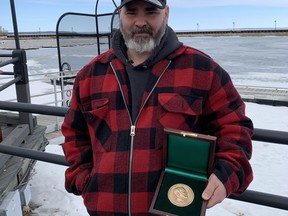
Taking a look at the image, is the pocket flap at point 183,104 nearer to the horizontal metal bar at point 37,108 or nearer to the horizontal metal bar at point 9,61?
the horizontal metal bar at point 37,108

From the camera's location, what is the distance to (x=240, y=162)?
4.16ft

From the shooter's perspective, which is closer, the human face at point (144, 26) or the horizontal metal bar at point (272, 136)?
the human face at point (144, 26)

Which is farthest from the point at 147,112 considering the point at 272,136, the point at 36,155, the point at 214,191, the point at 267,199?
the point at 36,155

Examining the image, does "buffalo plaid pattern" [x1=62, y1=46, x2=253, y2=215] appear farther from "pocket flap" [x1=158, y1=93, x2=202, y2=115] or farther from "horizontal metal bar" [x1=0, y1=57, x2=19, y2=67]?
"horizontal metal bar" [x1=0, y1=57, x2=19, y2=67]

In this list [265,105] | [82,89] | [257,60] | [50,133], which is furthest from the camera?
[257,60]

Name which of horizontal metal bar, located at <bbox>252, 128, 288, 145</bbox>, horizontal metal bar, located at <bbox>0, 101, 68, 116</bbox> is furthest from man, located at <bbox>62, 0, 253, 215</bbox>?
horizontal metal bar, located at <bbox>0, 101, 68, 116</bbox>

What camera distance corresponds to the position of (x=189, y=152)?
125 centimetres

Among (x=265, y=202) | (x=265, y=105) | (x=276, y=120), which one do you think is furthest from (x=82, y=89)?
(x=265, y=105)

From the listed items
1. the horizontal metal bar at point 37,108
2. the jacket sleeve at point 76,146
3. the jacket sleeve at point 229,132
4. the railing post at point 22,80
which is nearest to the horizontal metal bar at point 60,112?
the horizontal metal bar at point 37,108

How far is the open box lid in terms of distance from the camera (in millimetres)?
1196

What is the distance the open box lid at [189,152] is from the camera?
1196 mm

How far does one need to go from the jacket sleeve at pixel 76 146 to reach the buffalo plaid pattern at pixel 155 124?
75mm

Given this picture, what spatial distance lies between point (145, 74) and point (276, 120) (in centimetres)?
987

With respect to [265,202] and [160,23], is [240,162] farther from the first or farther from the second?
[160,23]
